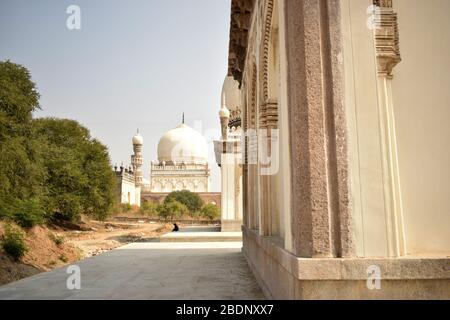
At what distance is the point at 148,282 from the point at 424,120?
13.7ft

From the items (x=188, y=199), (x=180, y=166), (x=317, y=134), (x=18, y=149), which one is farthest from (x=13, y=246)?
(x=180, y=166)

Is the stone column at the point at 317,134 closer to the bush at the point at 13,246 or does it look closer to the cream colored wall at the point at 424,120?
the cream colored wall at the point at 424,120

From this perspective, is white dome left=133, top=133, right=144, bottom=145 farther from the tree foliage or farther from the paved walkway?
the paved walkway

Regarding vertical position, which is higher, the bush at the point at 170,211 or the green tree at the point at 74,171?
the green tree at the point at 74,171

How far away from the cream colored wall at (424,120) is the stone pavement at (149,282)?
2071 mm

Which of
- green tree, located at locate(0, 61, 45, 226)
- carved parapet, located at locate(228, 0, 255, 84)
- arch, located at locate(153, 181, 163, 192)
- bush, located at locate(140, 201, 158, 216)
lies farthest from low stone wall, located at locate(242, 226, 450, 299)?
arch, located at locate(153, 181, 163, 192)

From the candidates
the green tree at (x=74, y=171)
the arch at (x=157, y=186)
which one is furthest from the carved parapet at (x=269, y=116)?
the arch at (x=157, y=186)

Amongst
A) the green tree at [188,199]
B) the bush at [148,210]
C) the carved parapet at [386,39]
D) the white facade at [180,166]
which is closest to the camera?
the carved parapet at [386,39]

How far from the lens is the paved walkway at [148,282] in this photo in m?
4.64

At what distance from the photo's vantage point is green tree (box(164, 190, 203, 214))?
1724 inches

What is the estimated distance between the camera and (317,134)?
10.1ft

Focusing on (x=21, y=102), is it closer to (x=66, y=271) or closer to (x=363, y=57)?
(x=66, y=271)

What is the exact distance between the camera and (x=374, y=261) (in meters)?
2.89

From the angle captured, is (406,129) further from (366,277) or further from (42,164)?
(42,164)
